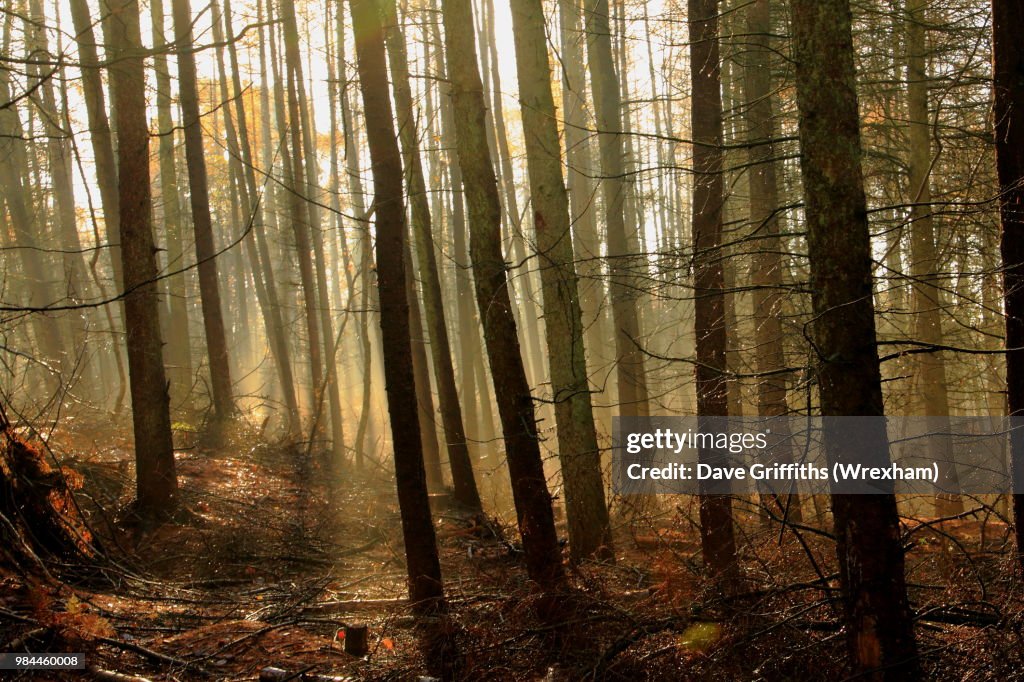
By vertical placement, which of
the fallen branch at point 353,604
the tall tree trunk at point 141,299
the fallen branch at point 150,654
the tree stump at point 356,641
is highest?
the tall tree trunk at point 141,299

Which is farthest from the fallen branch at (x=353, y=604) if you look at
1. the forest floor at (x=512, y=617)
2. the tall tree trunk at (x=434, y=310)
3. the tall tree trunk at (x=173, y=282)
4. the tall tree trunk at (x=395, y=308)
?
the tall tree trunk at (x=173, y=282)

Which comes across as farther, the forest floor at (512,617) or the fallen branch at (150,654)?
the fallen branch at (150,654)

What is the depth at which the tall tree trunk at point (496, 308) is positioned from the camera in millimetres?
6508

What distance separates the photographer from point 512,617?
20.0ft

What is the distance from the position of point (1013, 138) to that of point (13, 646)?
7.43m

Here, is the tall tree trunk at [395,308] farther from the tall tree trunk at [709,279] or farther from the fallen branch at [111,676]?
the tall tree trunk at [709,279]

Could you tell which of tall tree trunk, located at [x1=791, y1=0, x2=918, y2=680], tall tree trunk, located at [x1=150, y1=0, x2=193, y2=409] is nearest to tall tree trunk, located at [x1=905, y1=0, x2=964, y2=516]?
tall tree trunk, located at [x1=791, y1=0, x2=918, y2=680]

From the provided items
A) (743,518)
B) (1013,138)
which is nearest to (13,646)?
(743,518)

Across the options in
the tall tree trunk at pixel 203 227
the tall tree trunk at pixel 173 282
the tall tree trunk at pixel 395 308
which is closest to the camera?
the tall tree trunk at pixel 395 308

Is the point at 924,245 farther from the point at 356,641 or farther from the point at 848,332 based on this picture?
the point at 356,641

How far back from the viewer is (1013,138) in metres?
5.41

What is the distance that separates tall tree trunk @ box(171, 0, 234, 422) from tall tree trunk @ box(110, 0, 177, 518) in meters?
3.90

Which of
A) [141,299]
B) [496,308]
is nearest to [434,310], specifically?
[141,299]

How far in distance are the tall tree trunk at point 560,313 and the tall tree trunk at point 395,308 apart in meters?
1.99
